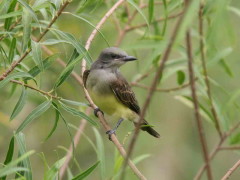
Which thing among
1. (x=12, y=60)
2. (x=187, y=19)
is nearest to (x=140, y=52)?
(x=12, y=60)

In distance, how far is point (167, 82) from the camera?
19.1 ft

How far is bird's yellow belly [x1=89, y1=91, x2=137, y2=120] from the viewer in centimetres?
411

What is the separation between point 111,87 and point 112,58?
0.22m

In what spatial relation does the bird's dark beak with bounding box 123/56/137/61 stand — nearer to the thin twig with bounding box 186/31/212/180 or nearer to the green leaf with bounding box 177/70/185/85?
the green leaf with bounding box 177/70/185/85

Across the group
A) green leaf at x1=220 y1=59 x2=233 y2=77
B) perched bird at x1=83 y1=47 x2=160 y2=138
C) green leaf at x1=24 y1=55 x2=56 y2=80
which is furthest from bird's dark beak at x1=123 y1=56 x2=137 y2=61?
green leaf at x1=24 y1=55 x2=56 y2=80

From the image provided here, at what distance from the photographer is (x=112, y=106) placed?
13.8ft

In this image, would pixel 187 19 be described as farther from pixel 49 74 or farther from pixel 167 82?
pixel 167 82

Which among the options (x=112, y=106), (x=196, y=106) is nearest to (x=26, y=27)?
(x=196, y=106)

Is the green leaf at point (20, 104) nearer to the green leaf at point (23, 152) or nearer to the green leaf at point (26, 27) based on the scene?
the green leaf at point (23, 152)

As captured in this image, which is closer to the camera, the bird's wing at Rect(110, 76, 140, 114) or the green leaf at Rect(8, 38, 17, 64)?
the green leaf at Rect(8, 38, 17, 64)

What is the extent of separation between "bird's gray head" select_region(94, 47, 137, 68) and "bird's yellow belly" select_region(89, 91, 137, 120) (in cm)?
23

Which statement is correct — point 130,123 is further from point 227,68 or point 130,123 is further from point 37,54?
point 37,54

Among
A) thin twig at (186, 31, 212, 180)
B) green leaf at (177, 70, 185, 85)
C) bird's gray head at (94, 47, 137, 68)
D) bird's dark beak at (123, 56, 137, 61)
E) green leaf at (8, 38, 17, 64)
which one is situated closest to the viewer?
thin twig at (186, 31, 212, 180)

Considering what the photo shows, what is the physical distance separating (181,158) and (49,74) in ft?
5.76
